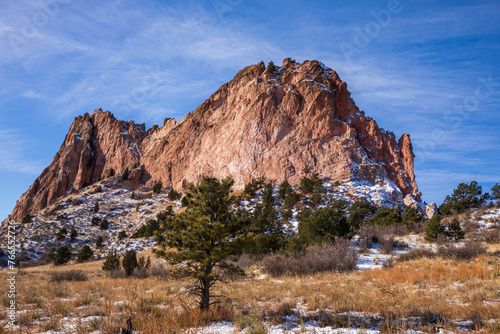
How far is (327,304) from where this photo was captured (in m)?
7.71

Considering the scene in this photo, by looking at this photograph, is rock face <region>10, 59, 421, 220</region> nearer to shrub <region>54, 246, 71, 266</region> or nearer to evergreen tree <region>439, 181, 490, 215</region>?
evergreen tree <region>439, 181, 490, 215</region>

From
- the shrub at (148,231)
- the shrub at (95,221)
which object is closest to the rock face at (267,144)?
the shrub at (148,231)

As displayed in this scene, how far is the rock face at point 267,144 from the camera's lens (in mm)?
60281

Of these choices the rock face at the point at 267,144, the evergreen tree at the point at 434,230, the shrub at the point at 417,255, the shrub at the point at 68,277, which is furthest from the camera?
the rock face at the point at 267,144

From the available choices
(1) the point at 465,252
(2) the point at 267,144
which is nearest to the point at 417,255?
(1) the point at 465,252

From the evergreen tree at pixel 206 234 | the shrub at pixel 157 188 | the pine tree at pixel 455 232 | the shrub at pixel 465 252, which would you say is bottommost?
the shrub at pixel 465 252

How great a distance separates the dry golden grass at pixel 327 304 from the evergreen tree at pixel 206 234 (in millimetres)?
951

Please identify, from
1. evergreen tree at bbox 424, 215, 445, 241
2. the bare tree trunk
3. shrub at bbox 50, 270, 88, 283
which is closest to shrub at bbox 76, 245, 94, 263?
shrub at bbox 50, 270, 88, 283

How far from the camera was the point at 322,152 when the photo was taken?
60250 mm

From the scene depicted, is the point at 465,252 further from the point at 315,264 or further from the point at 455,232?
the point at 315,264

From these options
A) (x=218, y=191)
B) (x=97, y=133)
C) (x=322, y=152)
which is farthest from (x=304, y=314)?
(x=97, y=133)

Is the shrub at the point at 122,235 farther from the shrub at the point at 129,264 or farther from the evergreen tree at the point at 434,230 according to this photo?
the evergreen tree at the point at 434,230

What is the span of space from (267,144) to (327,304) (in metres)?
56.9

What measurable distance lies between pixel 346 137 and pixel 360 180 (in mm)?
12477
